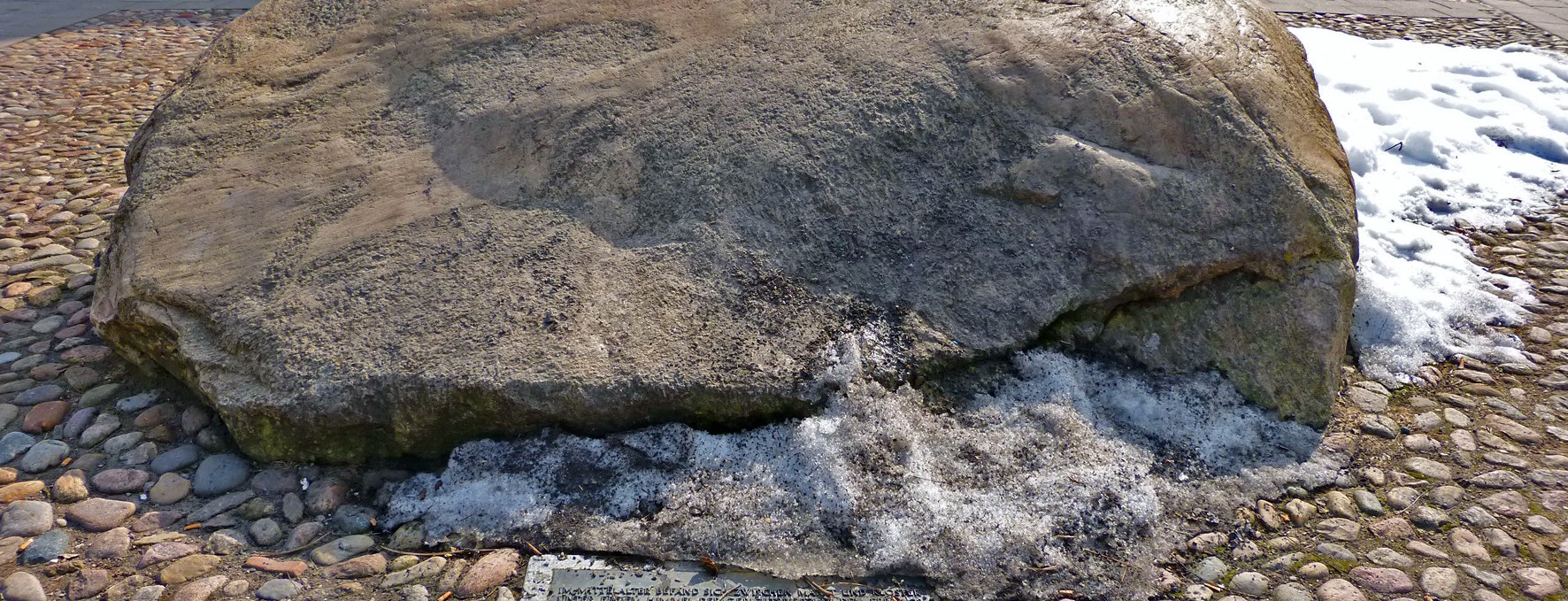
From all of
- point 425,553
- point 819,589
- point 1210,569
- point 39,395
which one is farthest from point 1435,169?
point 39,395

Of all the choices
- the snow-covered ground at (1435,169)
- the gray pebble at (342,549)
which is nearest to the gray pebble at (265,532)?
the gray pebble at (342,549)

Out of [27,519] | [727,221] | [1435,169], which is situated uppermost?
[727,221]

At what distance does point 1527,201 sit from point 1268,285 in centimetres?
226

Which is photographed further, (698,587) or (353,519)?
(353,519)

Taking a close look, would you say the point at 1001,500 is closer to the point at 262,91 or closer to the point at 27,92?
the point at 262,91

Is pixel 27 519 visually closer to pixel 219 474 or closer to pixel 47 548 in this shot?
pixel 47 548

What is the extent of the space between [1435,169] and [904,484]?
3298 millimetres

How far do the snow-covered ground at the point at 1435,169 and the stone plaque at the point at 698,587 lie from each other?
1.75 meters

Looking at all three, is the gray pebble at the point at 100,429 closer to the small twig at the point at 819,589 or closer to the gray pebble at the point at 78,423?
the gray pebble at the point at 78,423

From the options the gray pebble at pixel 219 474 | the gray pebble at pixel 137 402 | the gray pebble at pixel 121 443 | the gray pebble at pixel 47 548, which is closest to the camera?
the gray pebble at pixel 47 548

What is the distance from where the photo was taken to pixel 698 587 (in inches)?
84.6

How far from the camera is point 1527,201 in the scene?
4113 mm

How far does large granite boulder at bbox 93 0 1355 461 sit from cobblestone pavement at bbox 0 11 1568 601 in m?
0.18

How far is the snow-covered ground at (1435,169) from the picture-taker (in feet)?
10.4
